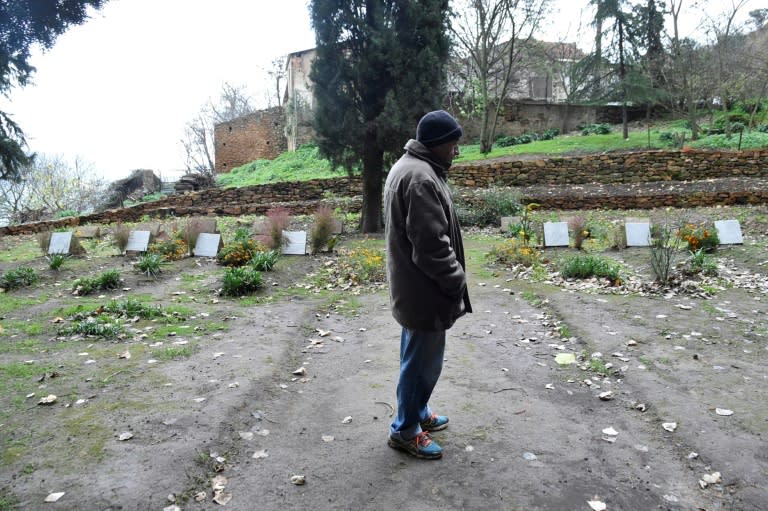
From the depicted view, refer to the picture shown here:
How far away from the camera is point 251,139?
113ft

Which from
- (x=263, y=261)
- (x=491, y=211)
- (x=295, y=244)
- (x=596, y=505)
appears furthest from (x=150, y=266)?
(x=491, y=211)

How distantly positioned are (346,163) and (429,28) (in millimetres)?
3704

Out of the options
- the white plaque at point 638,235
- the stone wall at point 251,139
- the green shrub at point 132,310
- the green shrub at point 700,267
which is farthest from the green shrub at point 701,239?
the stone wall at point 251,139

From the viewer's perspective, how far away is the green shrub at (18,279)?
309 inches

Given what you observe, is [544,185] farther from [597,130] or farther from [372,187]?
[597,130]

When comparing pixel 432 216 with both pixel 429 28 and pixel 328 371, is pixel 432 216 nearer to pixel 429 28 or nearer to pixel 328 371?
pixel 328 371

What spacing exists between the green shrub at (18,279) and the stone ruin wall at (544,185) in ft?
32.2

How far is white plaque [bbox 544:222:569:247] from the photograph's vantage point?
10077 mm

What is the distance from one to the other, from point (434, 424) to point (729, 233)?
803 cm

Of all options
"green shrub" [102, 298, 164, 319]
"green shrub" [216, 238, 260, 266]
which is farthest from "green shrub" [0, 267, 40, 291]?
"green shrub" [216, 238, 260, 266]

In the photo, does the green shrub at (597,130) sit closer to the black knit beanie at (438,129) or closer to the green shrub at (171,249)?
the green shrub at (171,249)

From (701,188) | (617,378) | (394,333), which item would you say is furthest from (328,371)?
(701,188)

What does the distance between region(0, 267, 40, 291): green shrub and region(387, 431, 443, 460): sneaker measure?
7.25m

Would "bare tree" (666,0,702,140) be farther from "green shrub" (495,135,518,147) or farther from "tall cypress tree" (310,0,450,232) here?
"tall cypress tree" (310,0,450,232)
